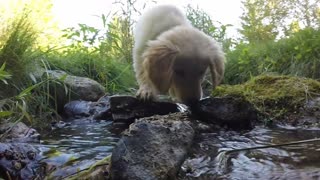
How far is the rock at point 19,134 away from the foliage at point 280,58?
265 cm

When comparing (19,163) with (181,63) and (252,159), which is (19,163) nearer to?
(252,159)

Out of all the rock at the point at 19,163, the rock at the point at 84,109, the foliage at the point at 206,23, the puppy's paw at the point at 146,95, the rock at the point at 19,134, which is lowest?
the rock at the point at 19,163

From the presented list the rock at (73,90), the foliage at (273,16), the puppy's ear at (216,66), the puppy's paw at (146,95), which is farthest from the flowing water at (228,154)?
the foliage at (273,16)

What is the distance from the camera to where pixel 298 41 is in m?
4.96

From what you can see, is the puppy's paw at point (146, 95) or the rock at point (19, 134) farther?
the puppy's paw at point (146, 95)

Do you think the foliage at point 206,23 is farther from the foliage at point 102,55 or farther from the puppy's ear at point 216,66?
the puppy's ear at point 216,66

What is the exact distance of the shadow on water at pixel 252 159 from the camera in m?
2.01

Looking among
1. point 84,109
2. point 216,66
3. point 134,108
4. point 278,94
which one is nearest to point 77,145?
point 134,108

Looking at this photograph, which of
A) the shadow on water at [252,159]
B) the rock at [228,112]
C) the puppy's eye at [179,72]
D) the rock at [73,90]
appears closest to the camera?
the shadow on water at [252,159]

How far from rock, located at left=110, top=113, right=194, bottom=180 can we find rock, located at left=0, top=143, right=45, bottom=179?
1.70 feet

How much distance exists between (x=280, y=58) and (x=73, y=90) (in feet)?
8.06

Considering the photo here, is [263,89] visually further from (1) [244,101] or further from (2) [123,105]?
(2) [123,105]

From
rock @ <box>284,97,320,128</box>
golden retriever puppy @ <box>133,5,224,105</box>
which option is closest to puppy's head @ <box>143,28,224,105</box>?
golden retriever puppy @ <box>133,5,224,105</box>

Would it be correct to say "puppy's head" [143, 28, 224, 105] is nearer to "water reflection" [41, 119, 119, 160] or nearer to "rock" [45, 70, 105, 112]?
"water reflection" [41, 119, 119, 160]
